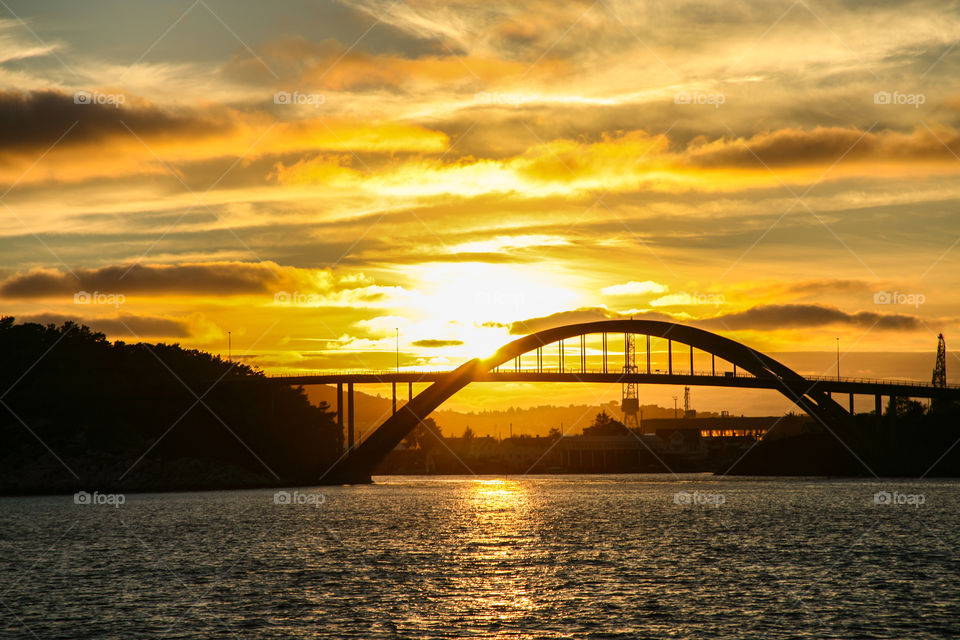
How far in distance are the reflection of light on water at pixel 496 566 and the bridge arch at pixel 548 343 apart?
43796mm

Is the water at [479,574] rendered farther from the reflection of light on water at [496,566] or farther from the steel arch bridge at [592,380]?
the steel arch bridge at [592,380]

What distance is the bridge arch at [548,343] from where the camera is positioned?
374ft

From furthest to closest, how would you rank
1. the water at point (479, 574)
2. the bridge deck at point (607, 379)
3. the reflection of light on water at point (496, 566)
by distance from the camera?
the bridge deck at point (607, 379), the reflection of light on water at point (496, 566), the water at point (479, 574)

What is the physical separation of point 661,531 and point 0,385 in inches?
3055

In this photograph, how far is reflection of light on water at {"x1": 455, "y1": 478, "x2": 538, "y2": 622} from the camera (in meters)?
29.7

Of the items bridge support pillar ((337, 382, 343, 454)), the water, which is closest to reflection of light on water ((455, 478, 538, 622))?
the water

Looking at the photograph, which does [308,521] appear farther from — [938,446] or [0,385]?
[938,446]

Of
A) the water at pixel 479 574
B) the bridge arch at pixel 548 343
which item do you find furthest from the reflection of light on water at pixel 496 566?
the bridge arch at pixel 548 343

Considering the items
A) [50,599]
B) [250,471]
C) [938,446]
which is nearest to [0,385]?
[250,471]

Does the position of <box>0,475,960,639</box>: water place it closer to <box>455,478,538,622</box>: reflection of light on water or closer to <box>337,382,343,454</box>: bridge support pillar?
<box>455,478,538,622</box>: reflection of light on water

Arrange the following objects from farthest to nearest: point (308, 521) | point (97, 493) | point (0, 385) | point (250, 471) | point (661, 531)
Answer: point (250, 471) < point (0, 385) < point (97, 493) < point (308, 521) < point (661, 531)

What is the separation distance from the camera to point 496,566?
3956cm

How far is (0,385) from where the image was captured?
104 metres

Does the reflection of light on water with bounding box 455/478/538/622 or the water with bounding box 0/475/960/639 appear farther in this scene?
the reflection of light on water with bounding box 455/478/538/622
